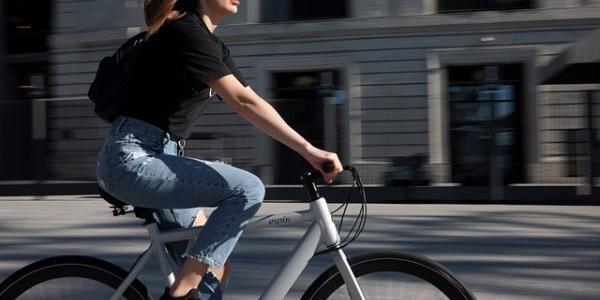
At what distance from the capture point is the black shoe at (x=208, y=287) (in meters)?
2.75

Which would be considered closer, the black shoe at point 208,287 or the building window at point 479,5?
the black shoe at point 208,287

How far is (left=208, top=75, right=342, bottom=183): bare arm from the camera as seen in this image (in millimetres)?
2598

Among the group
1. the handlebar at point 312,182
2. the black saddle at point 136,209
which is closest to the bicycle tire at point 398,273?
the handlebar at point 312,182

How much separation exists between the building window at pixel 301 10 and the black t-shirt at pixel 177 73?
17557 millimetres

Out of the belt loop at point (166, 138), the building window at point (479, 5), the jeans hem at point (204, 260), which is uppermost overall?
the building window at point (479, 5)

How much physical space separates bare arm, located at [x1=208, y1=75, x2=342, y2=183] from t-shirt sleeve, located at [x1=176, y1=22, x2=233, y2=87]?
0.03m

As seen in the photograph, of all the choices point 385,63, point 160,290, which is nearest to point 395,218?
point 160,290

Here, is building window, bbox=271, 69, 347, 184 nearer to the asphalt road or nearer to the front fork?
the asphalt road

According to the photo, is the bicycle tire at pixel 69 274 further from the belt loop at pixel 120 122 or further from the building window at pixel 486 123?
the building window at pixel 486 123

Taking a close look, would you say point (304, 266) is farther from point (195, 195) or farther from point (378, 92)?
point (378, 92)

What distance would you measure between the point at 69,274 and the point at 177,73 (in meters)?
0.89

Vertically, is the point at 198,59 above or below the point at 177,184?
above

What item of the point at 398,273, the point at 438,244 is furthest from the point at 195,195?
the point at 438,244

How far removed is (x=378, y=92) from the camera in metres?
19.6
